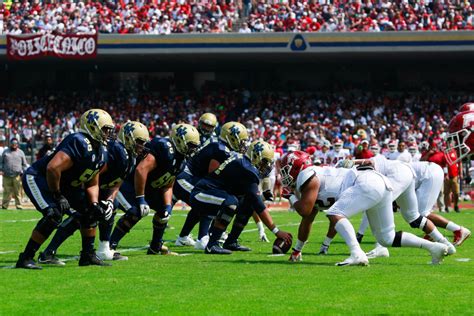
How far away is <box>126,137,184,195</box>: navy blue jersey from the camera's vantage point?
40.0 feet

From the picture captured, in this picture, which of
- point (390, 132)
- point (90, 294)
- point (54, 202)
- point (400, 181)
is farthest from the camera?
point (390, 132)

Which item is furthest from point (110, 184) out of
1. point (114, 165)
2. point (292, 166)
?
point (292, 166)

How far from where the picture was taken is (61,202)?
10062mm

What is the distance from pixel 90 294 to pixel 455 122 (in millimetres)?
3463

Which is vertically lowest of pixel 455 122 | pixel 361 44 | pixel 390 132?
pixel 390 132

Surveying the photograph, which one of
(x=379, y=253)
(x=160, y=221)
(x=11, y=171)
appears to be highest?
(x=160, y=221)

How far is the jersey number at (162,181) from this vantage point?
12.3 m

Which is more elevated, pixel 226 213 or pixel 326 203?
pixel 326 203

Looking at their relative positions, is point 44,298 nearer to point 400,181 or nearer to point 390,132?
point 400,181

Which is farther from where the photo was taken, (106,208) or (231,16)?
(231,16)

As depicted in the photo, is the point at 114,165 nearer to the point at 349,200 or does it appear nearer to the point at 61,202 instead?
the point at 61,202

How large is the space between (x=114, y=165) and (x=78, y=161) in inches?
51.5

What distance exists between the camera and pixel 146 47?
121ft

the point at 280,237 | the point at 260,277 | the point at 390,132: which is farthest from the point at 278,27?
the point at 260,277
